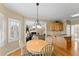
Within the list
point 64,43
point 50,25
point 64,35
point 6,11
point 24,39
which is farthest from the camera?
point 64,43

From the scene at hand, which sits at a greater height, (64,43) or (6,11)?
(6,11)

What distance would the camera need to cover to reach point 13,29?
239cm

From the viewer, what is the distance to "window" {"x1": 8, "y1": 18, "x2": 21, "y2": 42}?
2.32 metres

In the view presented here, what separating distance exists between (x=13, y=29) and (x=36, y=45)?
660 mm

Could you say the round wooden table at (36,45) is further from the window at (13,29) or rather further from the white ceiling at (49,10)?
the white ceiling at (49,10)

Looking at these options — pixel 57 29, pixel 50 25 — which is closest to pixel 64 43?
pixel 57 29

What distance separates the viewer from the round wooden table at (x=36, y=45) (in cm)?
258

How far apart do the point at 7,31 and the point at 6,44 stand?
26cm

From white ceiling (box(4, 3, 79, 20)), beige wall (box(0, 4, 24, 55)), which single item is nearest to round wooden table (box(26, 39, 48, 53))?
beige wall (box(0, 4, 24, 55))

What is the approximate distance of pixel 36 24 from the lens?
2438 millimetres

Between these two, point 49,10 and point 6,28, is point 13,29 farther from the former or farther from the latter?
point 49,10

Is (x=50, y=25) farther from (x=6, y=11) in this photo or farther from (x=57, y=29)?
(x=6, y=11)

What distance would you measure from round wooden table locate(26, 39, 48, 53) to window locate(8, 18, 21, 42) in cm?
35

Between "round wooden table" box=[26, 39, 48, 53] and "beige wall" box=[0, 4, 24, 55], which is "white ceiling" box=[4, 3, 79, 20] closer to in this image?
"beige wall" box=[0, 4, 24, 55]
